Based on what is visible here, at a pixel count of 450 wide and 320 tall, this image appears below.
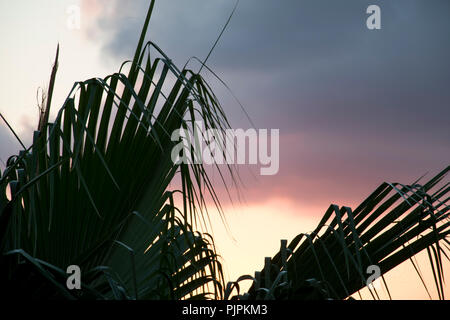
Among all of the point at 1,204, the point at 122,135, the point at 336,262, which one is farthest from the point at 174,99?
the point at 336,262

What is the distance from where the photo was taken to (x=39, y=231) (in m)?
1.59

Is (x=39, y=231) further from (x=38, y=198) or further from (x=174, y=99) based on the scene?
(x=174, y=99)

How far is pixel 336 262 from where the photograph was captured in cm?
179
